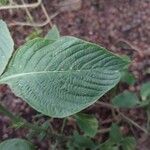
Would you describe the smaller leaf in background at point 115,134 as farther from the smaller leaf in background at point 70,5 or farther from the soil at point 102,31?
the smaller leaf in background at point 70,5

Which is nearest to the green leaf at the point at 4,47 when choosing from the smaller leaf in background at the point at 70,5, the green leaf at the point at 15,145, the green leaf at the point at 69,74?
the green leaf at the point at 69,74

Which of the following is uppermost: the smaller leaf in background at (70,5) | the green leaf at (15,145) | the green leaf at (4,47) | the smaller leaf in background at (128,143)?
the green leaf at (4,47)

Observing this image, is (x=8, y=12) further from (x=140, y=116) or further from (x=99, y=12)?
(x=140, y=116)

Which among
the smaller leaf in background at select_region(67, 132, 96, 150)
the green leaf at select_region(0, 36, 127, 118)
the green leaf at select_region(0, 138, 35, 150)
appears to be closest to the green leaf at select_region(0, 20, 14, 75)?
the green leaf at select_region(0, 36, 127, 118)

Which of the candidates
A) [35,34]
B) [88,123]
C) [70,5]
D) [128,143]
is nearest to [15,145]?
[88,123]

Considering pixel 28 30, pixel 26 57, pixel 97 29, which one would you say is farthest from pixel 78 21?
→ pixel 26 57

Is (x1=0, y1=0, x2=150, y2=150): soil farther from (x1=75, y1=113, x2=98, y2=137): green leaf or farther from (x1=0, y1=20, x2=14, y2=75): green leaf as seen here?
(x1=0, y1=20, x2=14, y2=75): green leaf
